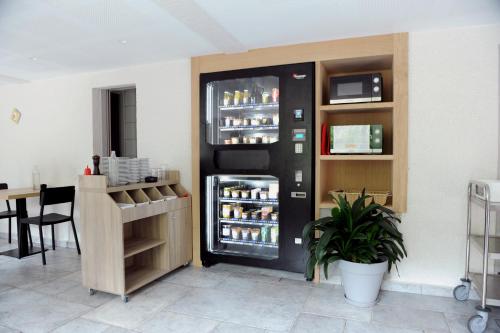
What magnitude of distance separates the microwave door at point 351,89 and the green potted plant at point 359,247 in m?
0.94

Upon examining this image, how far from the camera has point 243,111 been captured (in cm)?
372

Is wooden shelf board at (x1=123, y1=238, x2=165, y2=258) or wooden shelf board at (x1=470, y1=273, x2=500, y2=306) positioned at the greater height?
wooden shelf board at (x1=123, y1=238, x2=165, y2=258)

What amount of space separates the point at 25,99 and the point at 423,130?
17.6 feet

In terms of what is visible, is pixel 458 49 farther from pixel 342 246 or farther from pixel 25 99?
pixel 25 99

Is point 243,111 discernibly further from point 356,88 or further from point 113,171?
point 113,171

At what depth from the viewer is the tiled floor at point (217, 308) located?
96.5 inches

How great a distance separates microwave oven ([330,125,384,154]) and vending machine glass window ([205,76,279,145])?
634mm

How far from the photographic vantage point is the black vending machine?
323 centimetres

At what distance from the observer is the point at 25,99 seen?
4973mm

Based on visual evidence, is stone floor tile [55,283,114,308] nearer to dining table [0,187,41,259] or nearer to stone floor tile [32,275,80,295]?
stone floor tile [32,275,80,295]

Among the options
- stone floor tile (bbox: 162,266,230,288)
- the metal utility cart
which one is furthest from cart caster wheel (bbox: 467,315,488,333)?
stone floor tile (bbox: 162,266,230,288)

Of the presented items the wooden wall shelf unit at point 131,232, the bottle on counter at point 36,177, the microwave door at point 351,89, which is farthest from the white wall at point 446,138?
the bottle on counter at point 36,177

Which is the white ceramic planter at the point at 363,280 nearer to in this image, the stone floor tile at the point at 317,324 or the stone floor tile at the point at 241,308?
the stone floor tile at the point at 317,324

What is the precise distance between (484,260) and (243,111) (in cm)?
256
